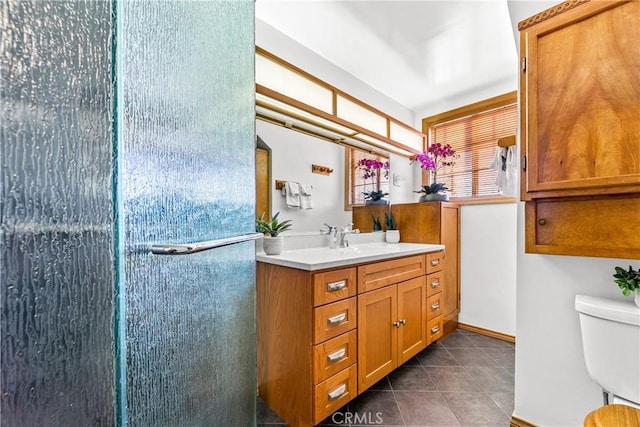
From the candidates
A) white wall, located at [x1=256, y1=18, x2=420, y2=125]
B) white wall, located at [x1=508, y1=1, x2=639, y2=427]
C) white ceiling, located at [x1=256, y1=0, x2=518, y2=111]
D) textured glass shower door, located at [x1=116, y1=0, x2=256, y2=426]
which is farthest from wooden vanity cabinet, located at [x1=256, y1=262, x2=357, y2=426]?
white ceiling, located at [x1=256, y1=0, x2=518, y2=111]

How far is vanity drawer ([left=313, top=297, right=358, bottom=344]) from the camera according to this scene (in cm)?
131

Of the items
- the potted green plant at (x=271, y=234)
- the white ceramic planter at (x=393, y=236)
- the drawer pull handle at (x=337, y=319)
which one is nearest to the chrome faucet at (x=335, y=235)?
the potted green plant at (x=271, y=234)

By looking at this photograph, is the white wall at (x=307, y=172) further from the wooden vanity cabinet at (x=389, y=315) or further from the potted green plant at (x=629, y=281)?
the potted green plant at (x=629, y=281)

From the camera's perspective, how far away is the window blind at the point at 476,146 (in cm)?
253

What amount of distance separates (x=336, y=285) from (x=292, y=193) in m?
0.82

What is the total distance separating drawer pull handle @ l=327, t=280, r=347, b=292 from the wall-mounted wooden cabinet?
2.78ft

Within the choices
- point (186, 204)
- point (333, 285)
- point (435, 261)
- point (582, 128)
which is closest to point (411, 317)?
point (435, 261)

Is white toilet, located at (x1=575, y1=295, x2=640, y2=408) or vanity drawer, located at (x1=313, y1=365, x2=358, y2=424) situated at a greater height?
white toilet, located at (x1=575, y1=295, x2=640, y2=408)

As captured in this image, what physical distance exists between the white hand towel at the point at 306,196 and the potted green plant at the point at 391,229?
90 centimetres

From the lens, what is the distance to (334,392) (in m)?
1.37

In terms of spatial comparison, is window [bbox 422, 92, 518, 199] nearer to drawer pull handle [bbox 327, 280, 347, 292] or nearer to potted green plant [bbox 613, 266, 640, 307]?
potted green plant [bbox 613, 266, 640, 307]

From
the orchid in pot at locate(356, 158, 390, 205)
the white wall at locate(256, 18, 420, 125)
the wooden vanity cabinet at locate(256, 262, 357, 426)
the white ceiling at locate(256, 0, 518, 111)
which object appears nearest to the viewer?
the wooden vanity cabinet at locate(256, 262, 357, 426)

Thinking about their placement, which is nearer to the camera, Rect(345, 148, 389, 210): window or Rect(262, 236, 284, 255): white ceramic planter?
Rect(262, 236, 284, 255): white ceramic planter

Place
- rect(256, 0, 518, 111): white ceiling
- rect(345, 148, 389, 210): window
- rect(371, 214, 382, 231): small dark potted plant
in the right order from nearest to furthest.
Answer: rect(256, 0, 518, 111): white ceiling < rect(345, 148, 389, 210): window < rect(371, 214, 382, 231): small dark potted plant
